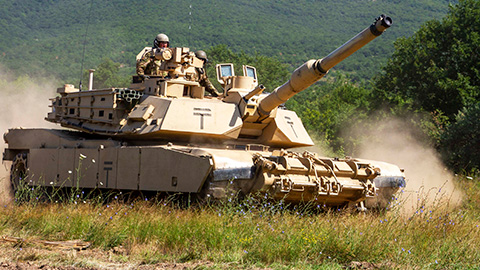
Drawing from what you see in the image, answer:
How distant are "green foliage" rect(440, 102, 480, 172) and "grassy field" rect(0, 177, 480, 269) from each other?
11536 mm

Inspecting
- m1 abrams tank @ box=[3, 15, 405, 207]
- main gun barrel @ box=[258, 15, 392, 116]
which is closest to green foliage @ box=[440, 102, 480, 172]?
m1 abrams tank @ box=[3, 15, 405, 207]

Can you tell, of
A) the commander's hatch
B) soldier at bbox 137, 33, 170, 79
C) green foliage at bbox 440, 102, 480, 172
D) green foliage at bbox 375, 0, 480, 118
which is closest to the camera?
the commander's hatch

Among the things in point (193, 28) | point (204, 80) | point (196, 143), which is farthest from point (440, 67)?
point (193, 28)

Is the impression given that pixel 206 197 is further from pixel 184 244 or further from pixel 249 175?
pixel 184 244

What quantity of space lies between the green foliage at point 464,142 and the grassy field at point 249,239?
37.8ft

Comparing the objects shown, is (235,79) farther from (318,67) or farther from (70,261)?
(70,261)

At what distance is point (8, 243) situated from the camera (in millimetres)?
8070

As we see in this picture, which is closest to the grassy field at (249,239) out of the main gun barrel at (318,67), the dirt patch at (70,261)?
the dirt patch at (70,261)

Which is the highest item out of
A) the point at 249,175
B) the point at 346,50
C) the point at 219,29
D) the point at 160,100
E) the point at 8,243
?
the point at 219,29

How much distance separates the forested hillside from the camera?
61.4m

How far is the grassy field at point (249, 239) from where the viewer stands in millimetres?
7754

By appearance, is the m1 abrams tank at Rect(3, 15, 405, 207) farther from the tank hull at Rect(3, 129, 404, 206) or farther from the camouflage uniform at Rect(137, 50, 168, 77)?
the camouflage uniform at Rect(137, 50, 168, 77)

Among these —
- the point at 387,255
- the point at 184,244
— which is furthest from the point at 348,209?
the point at 184,244

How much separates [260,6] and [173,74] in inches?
2703
